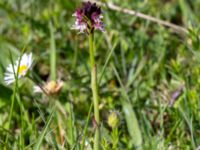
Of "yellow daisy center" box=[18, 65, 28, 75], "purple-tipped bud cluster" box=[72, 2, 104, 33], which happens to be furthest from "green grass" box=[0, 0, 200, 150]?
"purple-tipped bud cluster" box=[72, 2, 104, 33]

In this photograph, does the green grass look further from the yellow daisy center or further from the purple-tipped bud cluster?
the purple-tipped bud cluster

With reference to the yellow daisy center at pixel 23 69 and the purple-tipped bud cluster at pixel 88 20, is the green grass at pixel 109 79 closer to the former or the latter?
the yellow daisy center at pixel 23 69

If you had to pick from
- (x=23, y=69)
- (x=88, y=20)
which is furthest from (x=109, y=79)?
A: (x=88, y=20)

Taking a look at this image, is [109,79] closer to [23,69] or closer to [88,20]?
[23,69]

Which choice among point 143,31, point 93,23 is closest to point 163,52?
point 143,31

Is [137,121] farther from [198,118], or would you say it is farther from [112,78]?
[112,78]
